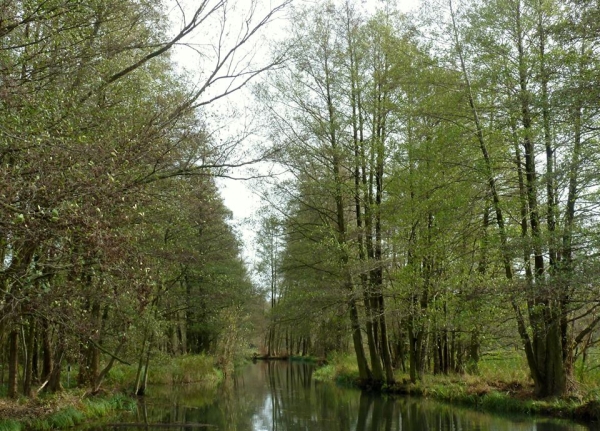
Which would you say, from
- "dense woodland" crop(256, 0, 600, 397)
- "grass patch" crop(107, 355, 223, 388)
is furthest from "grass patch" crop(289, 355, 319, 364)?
"dense woodland" crop(256, 0, 600, 397)

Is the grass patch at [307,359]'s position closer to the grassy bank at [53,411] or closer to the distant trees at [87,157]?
the grassy bank at [53,411]

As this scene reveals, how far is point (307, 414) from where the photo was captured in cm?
1505

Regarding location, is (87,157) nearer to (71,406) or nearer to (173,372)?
(71,406)

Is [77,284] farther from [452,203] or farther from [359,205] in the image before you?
[359,205]

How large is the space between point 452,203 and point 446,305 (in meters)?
4.46

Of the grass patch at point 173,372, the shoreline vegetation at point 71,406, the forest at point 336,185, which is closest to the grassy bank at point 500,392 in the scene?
the forest at point 336,185

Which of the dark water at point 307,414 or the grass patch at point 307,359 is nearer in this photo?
the dark water at point 307,414

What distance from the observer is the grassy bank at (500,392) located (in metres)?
12.4

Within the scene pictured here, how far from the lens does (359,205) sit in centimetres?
2039

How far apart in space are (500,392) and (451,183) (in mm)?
6121

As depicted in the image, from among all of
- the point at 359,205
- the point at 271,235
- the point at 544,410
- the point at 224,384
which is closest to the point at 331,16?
the point at 359,205

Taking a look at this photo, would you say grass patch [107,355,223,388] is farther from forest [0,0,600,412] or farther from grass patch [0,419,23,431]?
grass patch [0,419,23,431]

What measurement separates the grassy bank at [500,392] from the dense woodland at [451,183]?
594mm

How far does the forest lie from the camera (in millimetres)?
5930
